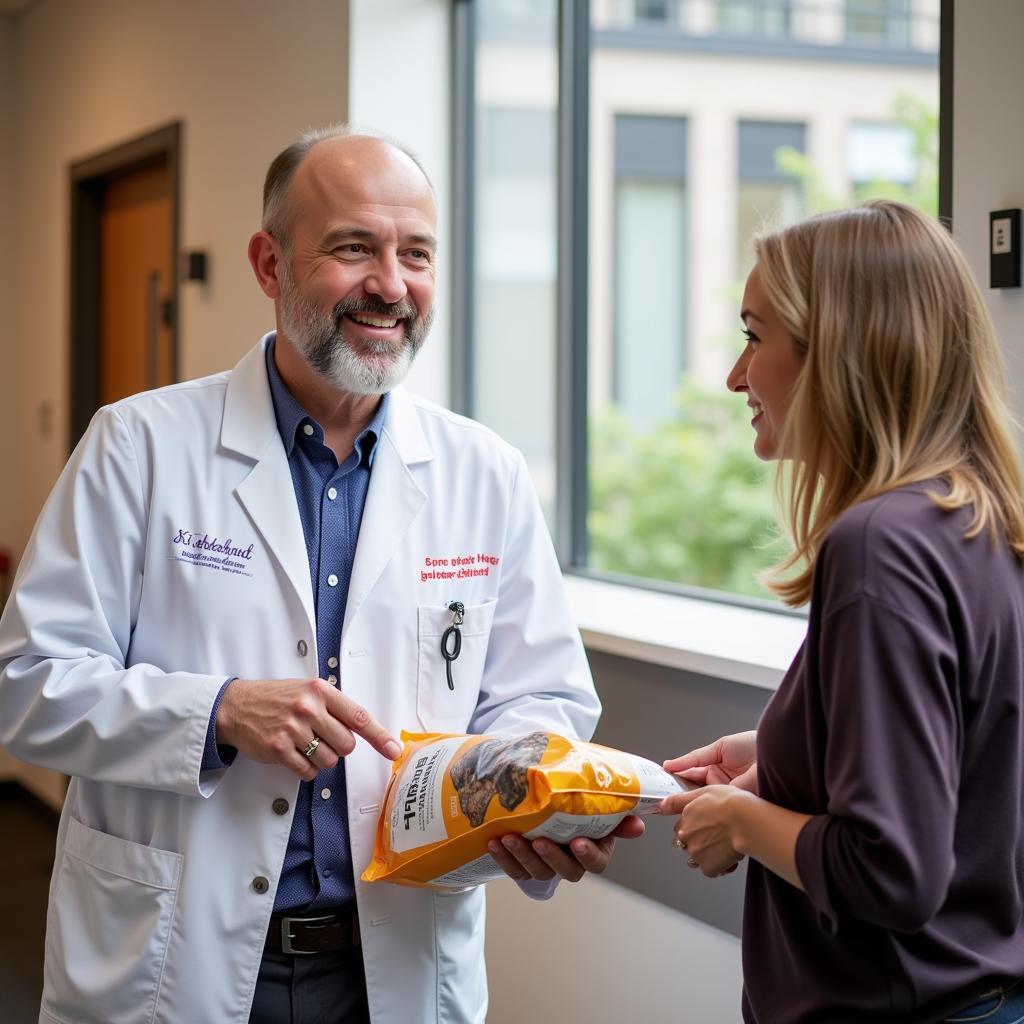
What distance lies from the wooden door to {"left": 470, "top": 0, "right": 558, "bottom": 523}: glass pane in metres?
2.43

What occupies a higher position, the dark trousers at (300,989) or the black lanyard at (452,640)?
the black lanyard at (452,640)

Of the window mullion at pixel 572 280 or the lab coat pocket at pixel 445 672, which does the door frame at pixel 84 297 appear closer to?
the window mullion at pixel 572 280

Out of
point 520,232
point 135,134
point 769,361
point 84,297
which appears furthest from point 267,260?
point 520,232

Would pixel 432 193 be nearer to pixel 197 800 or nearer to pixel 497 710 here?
pixel 497 710

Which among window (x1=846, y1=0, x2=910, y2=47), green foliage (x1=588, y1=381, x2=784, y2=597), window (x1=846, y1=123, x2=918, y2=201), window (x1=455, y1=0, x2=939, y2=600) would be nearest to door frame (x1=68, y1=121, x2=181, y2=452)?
window (x1=455, y1=0, x2=939, y2=600)

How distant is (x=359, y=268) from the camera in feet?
5.18

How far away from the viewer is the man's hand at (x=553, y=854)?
129 centimetres

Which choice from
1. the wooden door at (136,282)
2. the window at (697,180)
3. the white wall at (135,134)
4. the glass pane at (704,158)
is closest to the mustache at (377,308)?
the white wall at (135,134)

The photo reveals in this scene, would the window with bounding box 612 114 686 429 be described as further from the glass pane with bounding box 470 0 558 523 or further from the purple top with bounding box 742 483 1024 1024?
the purple top with bounding box 742 483 1024 1024

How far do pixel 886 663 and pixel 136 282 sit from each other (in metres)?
3.89

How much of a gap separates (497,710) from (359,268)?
1.99ft

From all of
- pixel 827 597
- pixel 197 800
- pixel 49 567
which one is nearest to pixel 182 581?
pixel 49 567

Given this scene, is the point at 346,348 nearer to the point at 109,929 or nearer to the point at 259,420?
the point at 259,420

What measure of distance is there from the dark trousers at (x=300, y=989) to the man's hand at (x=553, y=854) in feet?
0.92
